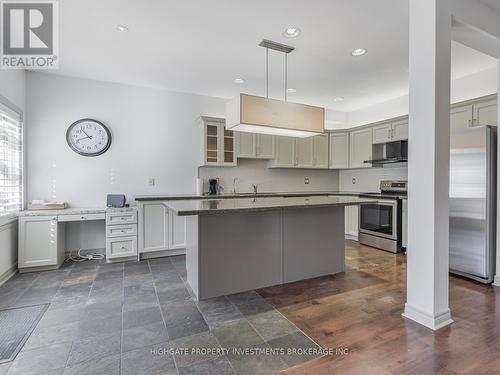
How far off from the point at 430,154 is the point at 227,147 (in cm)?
321

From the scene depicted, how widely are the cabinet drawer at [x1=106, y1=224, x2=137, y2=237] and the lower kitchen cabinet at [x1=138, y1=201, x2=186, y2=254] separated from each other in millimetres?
110

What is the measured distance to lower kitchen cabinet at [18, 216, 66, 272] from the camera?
132 inches

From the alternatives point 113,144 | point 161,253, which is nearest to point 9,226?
point 113,144

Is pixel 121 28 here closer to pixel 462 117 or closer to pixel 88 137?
pixel 88 137

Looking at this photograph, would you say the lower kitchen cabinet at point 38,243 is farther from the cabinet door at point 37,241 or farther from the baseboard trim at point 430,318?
the baseboard trim at point 430,318

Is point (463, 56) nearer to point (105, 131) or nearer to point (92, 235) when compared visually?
point (105, 131)

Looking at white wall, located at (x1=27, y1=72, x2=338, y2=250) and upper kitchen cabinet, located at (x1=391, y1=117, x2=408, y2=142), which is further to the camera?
upper kitchen cabinet, located at (x1=391, y1=117, x2=408, y2=142)

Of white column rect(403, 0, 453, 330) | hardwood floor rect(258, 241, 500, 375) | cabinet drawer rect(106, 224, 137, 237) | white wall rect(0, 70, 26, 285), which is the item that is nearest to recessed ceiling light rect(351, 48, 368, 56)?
white column rect(403, 0, 453, 330)

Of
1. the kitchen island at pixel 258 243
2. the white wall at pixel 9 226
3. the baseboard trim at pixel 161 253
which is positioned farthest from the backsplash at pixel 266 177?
the white wall at pixel 9 226

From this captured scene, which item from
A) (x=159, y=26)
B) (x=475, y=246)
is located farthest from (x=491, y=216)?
(x=159, y=26)

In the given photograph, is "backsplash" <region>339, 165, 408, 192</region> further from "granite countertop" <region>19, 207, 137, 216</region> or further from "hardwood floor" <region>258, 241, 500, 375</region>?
"granite countertop" <region>19, 207, 137, 216</region>

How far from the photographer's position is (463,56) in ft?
11.0

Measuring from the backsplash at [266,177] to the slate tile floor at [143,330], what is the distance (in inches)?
87.4

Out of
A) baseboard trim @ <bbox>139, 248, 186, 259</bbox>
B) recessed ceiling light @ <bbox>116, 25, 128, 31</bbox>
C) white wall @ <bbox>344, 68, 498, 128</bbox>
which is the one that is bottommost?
baseboard trim @ <bbox>139, 248, 186, 259</bbox>
